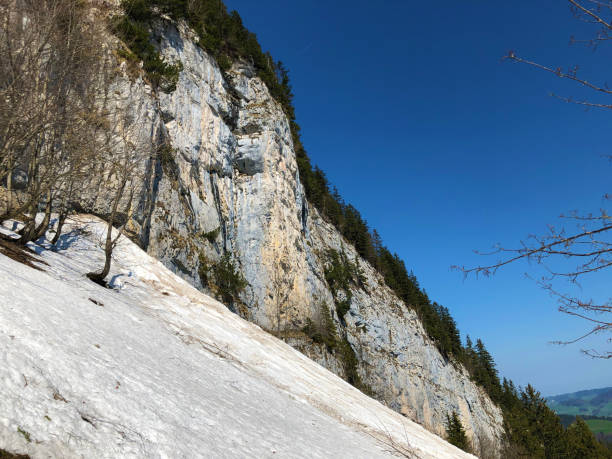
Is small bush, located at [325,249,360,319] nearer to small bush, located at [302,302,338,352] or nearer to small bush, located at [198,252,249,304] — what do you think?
small bush, located at [302,302,338,352]

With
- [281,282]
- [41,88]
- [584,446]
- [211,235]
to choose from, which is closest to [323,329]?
[281,282]

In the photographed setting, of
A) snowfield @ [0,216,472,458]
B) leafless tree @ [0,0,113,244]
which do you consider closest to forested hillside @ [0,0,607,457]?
leafless tree @ [0,0,113,244]

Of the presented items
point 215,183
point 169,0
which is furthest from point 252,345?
point 169,0

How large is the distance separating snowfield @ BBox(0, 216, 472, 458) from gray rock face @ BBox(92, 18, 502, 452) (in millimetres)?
9119

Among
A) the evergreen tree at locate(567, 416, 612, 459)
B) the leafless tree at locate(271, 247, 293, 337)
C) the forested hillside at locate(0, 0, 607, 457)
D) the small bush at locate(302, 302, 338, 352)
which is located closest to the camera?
the forested hillside at locate(0, 0, 607, 457)

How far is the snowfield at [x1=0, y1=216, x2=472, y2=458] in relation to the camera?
3555 millimetres

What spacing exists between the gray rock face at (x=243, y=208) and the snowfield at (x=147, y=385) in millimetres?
9119

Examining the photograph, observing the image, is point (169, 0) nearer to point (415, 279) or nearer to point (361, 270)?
point (361, 270)

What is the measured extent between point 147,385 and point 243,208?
2632 centimetres

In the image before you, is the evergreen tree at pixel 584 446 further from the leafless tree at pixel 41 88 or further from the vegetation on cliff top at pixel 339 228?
the leafless tree at pixel 41 88

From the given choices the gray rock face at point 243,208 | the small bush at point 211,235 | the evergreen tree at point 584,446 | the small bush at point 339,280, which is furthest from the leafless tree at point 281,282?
the evergreen tree at point 584,446

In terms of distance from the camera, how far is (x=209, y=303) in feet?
47.6

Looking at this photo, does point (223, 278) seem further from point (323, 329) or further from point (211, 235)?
point (323, 329)

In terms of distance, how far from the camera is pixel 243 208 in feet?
101
